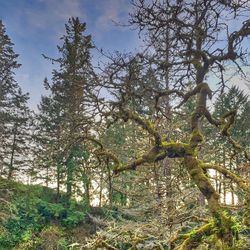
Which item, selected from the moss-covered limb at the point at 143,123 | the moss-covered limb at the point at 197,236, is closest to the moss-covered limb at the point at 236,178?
the moss-covered limb at the point at 197,236

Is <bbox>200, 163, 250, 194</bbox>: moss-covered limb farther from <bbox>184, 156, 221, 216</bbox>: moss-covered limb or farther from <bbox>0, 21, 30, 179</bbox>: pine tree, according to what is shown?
<bbox>0, 21, 30, 179</bbox>: pine tree

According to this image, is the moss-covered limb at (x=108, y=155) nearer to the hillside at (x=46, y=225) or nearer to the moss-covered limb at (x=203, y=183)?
the moss-covered limb at (x=203, y=183)

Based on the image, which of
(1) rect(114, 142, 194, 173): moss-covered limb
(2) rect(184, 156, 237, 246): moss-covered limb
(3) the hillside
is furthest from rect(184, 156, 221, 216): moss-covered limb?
(3) the hillside

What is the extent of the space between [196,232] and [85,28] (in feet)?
80.9

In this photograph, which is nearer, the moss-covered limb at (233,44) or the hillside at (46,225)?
the moss-covered limb at (233,44)

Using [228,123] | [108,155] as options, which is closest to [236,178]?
[228,123]

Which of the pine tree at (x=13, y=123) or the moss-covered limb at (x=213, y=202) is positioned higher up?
the pine tree at (x=13, y=123)

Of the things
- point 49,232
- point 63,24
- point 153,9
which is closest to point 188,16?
point 153,9

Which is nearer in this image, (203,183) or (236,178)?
(236,178)

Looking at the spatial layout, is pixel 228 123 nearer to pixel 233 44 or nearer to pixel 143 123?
pixel 233 44

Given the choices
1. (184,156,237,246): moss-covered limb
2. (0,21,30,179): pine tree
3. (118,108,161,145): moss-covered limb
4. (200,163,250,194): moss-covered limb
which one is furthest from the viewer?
(0,21,30,179): pine tree

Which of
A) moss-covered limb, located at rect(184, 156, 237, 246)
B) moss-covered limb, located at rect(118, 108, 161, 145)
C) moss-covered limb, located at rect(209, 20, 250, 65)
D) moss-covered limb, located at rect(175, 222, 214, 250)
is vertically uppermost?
moss-covered limb, located at rect(209, 20, 250, 65)

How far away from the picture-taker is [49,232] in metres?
22.5

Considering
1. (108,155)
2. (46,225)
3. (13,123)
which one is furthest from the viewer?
(13,123)
